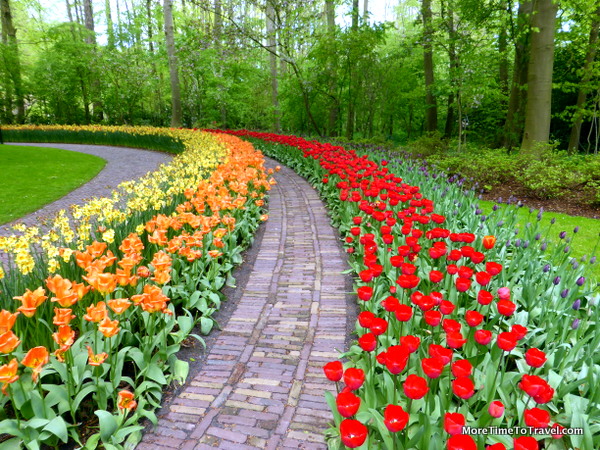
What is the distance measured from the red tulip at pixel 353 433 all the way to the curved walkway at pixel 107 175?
11.8 ft

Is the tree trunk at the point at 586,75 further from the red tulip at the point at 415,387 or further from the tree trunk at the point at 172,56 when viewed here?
the tree trunk at the point at 172,56

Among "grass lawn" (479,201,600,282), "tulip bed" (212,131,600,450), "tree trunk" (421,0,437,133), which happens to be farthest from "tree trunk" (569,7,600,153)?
"tulip bed" (212,131,600,450)

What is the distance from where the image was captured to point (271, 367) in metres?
2.91

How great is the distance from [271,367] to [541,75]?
945 cm

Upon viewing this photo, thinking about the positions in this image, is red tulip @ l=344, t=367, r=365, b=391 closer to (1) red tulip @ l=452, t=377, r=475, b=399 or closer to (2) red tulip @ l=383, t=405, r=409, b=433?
(2) red tulip @ l=383, t=405, r=409, b=433

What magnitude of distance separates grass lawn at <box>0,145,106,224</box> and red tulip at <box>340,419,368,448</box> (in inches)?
296

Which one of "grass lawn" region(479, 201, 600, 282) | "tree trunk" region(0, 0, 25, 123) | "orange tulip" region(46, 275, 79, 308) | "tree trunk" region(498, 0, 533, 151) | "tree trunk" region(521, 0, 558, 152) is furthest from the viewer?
"tree trunk" region(0, 0, 25, 123)

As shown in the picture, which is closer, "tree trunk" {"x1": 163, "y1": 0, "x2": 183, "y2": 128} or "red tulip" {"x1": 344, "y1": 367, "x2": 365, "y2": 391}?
"red tulip" {"x1": 344, "y1": 367, "x2": 365, "y2": 391}

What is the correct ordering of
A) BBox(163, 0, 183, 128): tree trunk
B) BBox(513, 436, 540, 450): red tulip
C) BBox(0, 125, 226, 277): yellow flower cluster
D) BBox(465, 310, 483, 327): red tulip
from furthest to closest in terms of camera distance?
BBox(163, 0, 183, 128): tree trunk
BBox(0, 125, 226, 277): yellow flower cluster
BBox(465, 310, 483, 327): red tulip
BBox(513, 436, 540, 450): red tulip

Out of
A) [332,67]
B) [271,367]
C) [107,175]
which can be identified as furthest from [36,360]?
[332,67]

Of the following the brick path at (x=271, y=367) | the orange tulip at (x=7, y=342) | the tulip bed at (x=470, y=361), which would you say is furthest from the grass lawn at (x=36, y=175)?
the tulip bed at (x=470, y=361)

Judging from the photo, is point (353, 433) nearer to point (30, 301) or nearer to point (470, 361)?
point (470, 361)

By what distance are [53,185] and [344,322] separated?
30.8 feet

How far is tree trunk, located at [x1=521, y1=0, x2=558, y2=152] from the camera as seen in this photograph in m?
8.65
